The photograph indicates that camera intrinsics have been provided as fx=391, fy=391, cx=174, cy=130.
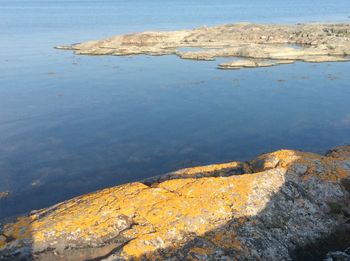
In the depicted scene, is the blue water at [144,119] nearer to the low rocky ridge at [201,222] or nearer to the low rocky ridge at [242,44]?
the low rocky ridge at [242,44]

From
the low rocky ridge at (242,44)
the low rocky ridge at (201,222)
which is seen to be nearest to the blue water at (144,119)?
the low rocky ridge at (242,44)

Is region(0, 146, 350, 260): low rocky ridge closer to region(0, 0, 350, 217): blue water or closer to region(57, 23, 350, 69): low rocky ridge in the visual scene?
region(0, 0, 350, 217): blue water

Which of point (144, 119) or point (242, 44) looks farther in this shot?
point (242, 44)

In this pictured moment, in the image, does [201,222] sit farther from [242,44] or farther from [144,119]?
[242,44]

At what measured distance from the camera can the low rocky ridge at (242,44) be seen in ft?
231

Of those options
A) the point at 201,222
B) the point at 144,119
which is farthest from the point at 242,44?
the point at 201,222

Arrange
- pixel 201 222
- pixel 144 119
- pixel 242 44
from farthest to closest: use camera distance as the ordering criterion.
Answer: pixel 242 44, pixel 144 119, pixel 201 222

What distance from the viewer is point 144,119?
39000 mm

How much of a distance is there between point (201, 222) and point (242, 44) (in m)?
76.7

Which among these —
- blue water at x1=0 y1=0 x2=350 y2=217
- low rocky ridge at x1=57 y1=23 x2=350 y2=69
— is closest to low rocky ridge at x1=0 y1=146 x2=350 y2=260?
blue water at x1=0 y1=0 x2=350 y2=217

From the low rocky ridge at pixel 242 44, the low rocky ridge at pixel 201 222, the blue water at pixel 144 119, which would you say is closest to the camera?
the low rocky ridge at pixel 201 222

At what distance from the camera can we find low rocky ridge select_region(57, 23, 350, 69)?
70500mm

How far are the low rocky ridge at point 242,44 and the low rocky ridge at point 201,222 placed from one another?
49467 millimetres

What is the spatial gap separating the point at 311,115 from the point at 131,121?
17967 mm
